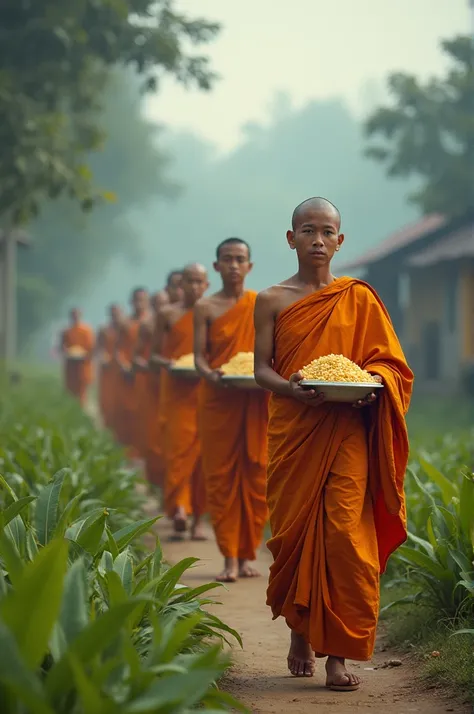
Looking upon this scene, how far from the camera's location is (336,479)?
18.4 feet

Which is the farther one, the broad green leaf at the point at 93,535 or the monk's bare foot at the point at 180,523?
the monk's bare foot at the point at 180,523

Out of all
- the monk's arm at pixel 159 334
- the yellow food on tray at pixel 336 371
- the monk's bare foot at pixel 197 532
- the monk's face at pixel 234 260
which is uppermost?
the monk's face at pixel 234 260

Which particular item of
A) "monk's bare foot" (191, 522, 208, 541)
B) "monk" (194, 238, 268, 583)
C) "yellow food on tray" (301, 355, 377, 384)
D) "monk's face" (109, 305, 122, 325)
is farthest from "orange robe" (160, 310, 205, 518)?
"monk's face" (109, 305, 122, 325)

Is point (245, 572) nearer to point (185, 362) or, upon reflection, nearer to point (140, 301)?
point (185, 362)

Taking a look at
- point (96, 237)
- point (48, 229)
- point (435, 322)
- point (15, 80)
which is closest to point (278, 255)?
point (96, 237)

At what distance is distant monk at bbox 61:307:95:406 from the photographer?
942 inches

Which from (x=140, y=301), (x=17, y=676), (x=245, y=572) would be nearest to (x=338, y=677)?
(x=17, y=676)

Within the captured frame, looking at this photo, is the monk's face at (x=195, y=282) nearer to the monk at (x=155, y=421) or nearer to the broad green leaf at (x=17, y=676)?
the monk at (x=155, y=421)

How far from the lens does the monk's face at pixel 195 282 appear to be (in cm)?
1080

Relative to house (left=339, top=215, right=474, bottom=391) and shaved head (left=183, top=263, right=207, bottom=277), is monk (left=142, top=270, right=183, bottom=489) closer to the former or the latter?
shaved head (left=183, top=263, right=207, bottom=277)

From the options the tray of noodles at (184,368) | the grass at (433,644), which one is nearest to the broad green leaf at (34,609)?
the grass at (433,644)

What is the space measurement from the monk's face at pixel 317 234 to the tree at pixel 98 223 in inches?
1499

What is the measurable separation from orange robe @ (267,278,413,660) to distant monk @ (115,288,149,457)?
448 inches

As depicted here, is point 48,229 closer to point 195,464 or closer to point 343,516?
point 195,464
